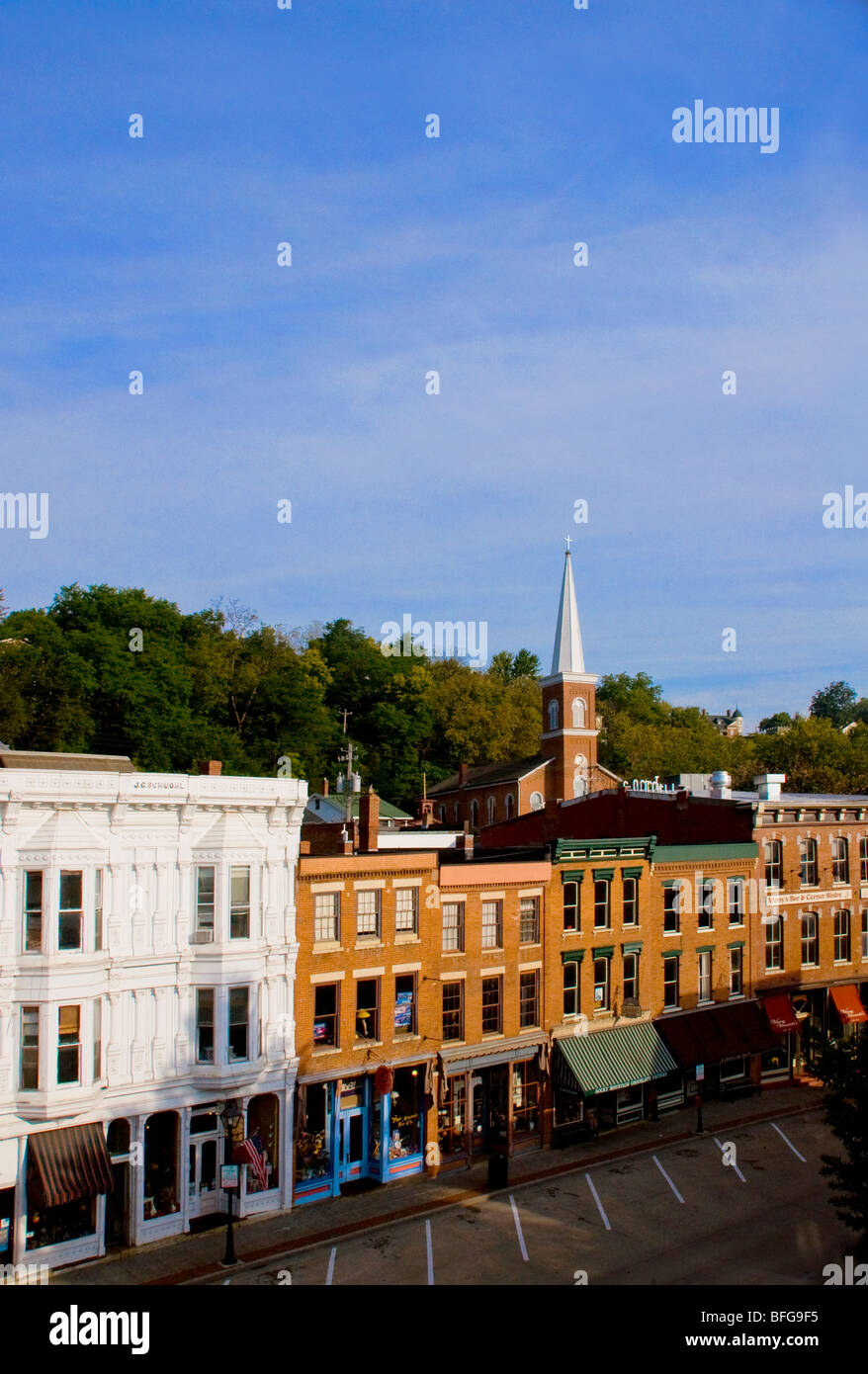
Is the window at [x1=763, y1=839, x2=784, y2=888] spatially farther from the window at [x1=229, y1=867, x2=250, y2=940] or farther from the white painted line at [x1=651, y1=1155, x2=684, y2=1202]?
the window at [x1=229, y1=867, x2=250, y2=940]

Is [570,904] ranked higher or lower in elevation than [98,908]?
lower

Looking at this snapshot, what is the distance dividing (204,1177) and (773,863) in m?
26.3

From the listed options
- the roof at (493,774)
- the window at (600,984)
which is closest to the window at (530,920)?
the window at (600,984)

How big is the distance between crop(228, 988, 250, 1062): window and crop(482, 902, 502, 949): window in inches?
331

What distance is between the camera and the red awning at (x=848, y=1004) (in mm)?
45375

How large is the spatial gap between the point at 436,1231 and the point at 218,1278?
558 cm

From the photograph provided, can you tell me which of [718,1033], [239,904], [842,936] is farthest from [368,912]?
[842,936]

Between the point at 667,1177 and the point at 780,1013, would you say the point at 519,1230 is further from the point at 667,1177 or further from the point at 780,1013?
the point at 780,1013

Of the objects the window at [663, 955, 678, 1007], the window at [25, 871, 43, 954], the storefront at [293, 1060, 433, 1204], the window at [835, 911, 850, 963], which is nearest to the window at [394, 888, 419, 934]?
the storefront at [293, 1060, 433, 1204]

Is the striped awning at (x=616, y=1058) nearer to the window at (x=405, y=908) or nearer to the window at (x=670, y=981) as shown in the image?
the window at (x=670, y=981)

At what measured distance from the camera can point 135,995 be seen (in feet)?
89.1

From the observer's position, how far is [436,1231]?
2716 centimetres

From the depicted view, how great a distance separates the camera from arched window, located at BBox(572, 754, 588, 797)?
89.5m
